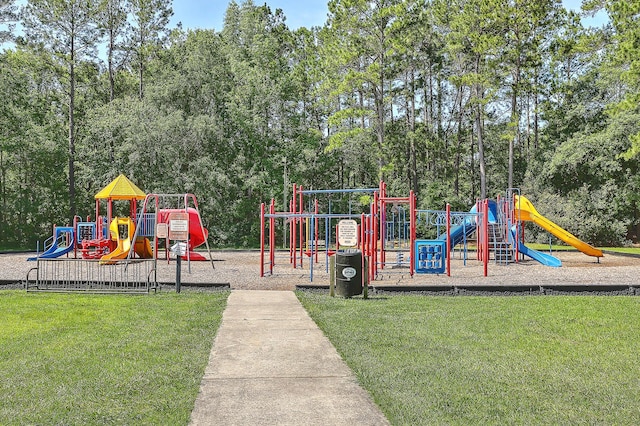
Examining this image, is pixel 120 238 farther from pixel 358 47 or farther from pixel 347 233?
pixel 358 47

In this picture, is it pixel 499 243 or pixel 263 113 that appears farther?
pixel 263 113

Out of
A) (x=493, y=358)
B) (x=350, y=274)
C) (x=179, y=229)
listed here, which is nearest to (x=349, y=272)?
(x=350, y=274)

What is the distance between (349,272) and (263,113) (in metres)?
25.8

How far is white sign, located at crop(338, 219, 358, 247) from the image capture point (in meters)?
14.1

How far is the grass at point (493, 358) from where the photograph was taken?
4551 millimetres

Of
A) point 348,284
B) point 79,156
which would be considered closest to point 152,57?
point 79,156

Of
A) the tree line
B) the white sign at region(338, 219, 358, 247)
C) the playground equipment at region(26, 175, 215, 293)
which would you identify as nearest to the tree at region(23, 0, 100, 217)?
the tree line

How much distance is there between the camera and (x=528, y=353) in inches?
254

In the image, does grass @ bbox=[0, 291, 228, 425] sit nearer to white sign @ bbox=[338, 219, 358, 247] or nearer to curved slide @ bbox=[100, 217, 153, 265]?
white sign @ bbox=[338, 219, 358, 247]

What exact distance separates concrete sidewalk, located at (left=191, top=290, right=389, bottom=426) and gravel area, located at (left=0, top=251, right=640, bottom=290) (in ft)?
17.3

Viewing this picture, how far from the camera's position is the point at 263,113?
35406 millimetres

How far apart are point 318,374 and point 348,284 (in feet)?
18.0

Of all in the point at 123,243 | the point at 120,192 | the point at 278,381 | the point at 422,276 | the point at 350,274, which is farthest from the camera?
the point at 120,192

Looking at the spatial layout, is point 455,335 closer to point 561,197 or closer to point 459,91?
point 561,197
